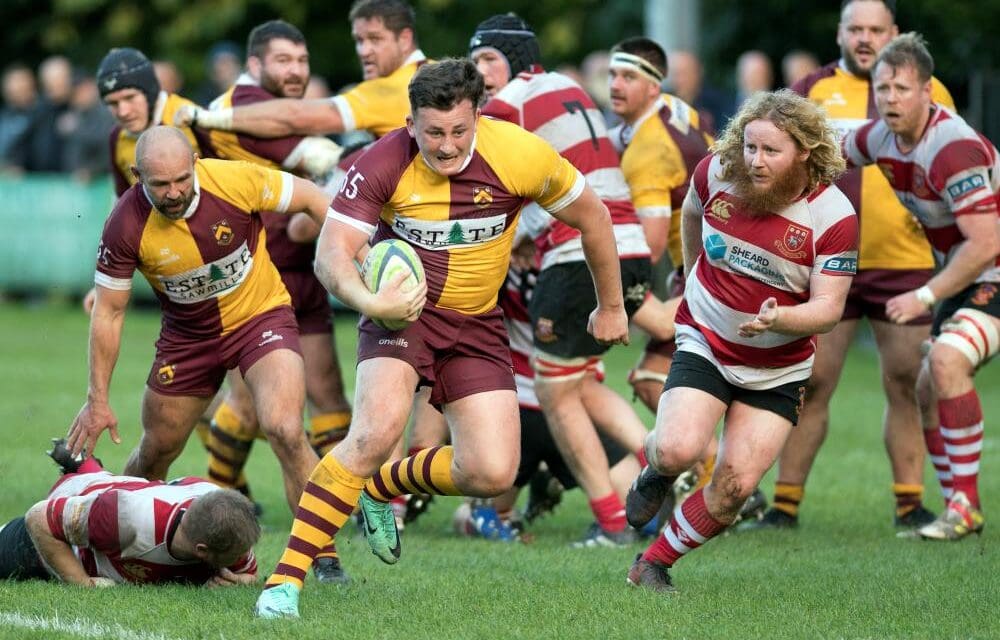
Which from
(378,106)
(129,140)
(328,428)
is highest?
(378,106)

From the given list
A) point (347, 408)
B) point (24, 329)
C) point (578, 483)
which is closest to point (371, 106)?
point (347, 408)

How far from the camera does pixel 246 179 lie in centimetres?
738

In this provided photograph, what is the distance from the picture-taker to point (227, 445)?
A: 8.98 m

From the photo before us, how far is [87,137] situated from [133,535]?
1368 cm

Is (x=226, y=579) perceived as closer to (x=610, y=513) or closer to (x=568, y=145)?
(x=610, y=513)

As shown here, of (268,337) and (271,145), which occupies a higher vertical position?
(271,145)

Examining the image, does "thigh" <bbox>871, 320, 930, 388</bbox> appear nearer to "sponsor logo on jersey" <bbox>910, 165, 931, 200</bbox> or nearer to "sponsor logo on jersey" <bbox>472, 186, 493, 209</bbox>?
"sponsor logo on jersey" <bbox>910, 165, 931, 200</bbox>

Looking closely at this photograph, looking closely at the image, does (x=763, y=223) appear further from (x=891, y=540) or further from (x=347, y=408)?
(x=347, y=408)

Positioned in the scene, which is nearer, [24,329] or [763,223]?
[763,223]

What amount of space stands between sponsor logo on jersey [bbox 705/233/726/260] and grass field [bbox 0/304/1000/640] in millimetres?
1414

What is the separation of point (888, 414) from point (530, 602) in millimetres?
3525

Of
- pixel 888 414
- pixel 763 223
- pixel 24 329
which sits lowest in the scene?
pixel 24 329

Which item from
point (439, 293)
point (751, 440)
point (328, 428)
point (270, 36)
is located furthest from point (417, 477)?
point (270, 36)

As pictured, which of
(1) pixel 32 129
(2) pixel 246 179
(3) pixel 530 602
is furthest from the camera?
(1) pixel 32 129
